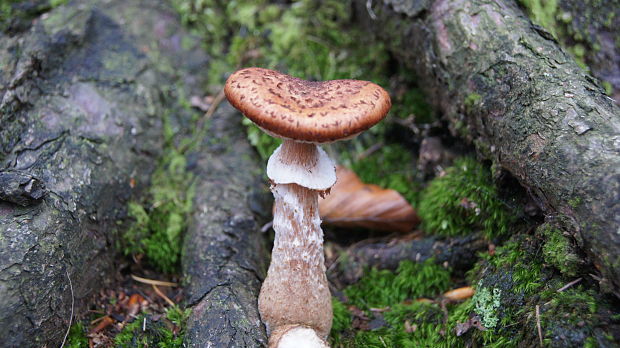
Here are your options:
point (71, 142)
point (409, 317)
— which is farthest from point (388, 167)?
point (71, 142)

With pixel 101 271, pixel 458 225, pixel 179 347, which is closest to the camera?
pixel 179 347

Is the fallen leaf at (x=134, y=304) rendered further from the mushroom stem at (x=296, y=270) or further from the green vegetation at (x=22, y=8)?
the green vegetation at (x=22, y=8)

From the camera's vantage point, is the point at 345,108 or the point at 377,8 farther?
the point at 377,8

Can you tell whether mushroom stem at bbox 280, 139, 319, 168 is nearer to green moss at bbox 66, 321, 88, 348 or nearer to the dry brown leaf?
the dry brown leaf

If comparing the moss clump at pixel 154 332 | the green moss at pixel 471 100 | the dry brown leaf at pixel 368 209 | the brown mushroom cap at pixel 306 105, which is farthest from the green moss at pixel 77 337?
the green moss at pixel 471 100

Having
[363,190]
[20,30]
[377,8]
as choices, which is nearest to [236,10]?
[377,8]

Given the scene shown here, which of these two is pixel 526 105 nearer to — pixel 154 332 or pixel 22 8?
pixel 154 332

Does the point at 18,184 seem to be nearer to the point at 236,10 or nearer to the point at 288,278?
the point at 288,278
